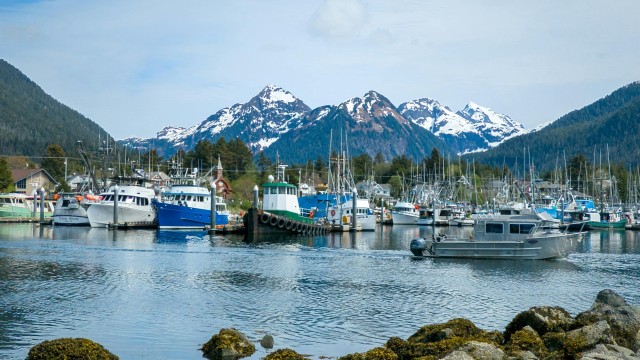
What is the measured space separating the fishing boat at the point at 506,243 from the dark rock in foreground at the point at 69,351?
33350 millimetres

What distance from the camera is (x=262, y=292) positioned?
34.5m

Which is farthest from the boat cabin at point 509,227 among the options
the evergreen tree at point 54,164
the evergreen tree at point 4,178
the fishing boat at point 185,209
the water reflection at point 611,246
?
the evergreen tree at point 54,164

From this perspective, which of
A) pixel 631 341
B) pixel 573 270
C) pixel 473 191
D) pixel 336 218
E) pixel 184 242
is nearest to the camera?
pixel 631 341

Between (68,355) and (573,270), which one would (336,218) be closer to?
(573,270)

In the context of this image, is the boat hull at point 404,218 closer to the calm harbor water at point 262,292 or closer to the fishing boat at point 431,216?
the fishing boat at point 431,216

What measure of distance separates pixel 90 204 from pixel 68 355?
68.2 m

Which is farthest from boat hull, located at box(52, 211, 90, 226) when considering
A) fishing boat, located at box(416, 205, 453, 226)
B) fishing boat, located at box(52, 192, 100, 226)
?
fishing boat, located at box(416, 205, 453, 226)

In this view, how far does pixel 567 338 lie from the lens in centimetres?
1933

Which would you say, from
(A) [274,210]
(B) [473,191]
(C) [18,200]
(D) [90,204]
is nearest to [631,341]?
(A) [274,210]

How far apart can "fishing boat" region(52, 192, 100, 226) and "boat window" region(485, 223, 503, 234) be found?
5342 cm

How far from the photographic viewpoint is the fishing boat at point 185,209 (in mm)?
80562

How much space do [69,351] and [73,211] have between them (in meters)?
73.7

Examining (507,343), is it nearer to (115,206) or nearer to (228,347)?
(228,347)

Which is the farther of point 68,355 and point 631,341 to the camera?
point 631,341
